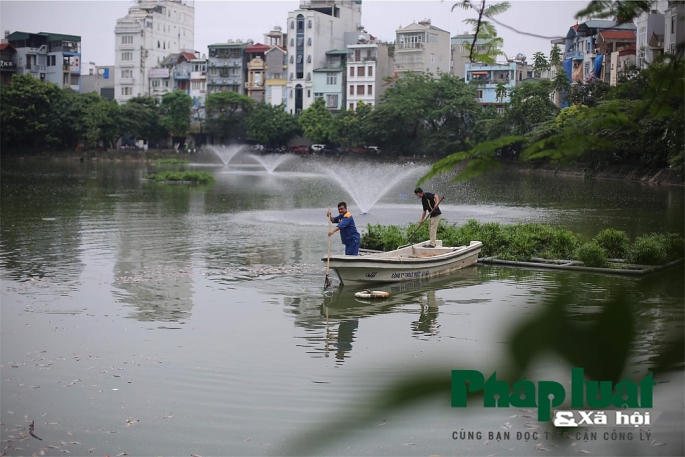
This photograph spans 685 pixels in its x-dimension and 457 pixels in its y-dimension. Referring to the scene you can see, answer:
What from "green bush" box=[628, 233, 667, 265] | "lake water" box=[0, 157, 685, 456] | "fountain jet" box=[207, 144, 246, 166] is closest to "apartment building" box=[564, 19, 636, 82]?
"fountain jet" box=[207, 144, 246, 166]

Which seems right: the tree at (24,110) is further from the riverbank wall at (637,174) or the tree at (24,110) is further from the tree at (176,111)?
the riverbank wall at (637,174)

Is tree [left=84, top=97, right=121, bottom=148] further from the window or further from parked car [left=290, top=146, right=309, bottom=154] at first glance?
the window

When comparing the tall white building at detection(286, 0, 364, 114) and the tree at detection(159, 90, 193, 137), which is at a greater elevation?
the tall white building at detection(286, 0, 364, 114)

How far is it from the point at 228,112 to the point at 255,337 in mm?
69583

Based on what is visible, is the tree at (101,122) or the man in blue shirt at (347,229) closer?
the man in blue shirt at (347,229)

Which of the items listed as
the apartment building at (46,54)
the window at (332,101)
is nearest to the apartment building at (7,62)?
the apartment building at (46,54)

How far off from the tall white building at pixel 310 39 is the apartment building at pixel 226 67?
626 cm

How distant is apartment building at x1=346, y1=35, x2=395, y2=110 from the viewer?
75375 millimetres

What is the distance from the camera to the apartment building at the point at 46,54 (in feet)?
256

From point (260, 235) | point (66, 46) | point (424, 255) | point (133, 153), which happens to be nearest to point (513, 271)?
point (424, 255)

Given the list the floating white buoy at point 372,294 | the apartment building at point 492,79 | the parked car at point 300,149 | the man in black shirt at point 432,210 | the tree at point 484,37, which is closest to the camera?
the tree at point 484,37

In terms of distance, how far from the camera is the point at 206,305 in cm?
1200

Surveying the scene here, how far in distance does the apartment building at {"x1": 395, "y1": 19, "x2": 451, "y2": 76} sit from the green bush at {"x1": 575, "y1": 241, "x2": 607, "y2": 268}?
6069 cm

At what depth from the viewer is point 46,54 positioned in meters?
79.6
